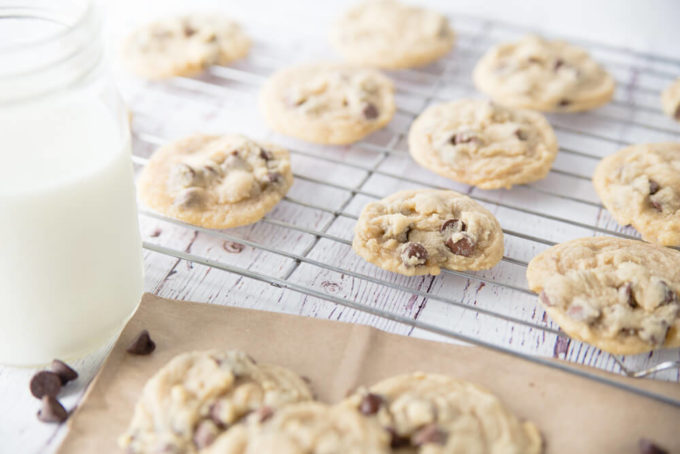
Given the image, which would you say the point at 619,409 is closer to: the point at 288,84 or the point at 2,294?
the point at 2,294

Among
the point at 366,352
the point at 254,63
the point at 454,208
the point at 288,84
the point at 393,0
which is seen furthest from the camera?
the point at 393,0

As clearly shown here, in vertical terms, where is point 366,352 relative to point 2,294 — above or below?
below

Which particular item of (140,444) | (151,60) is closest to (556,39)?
(151,60)

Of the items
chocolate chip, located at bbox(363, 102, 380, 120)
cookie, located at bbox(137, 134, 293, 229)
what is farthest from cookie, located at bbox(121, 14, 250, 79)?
chocolate chip, located at bbox(363, 102, 380, 120)

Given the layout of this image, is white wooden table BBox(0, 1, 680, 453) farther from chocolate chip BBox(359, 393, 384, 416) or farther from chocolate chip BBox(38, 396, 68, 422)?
chocolate chip BBox(359, 393, 384, 416)

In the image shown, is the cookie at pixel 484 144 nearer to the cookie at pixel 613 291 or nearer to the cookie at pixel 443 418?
the cookie at pixel 613 291

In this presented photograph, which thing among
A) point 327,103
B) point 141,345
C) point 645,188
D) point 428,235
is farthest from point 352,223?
point 645,188
